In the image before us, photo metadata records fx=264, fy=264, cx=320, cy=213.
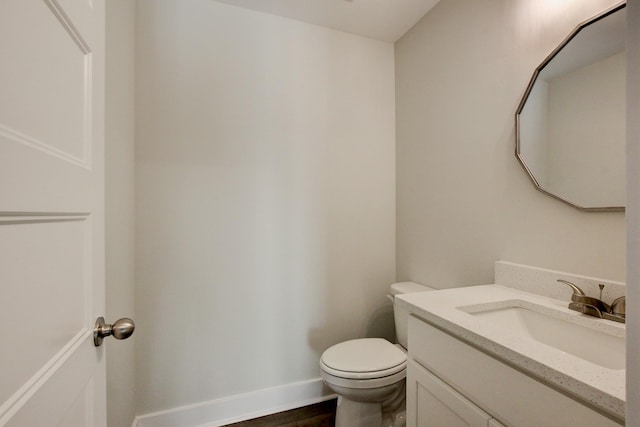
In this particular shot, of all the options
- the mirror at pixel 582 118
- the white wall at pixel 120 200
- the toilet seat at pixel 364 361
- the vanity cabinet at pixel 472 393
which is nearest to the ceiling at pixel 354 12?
the white wall at pixel 120 200

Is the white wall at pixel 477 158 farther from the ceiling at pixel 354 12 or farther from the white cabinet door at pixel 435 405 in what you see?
the white cabinet door at pixel 435 405

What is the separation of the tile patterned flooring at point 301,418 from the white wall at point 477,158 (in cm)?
102

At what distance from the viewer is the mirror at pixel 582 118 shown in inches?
34.0

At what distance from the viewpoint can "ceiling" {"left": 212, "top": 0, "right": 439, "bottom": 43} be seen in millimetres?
1604

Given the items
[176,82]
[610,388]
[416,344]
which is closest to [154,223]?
[176,82]

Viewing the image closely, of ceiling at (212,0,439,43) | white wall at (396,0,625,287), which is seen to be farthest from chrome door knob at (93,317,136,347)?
ceiling at (212,0,439,43)

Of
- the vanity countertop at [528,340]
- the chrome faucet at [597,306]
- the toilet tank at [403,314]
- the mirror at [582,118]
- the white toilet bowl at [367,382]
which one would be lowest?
the white toilet bowl at [367,382]

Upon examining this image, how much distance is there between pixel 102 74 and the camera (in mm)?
692

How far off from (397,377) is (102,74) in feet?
5.42

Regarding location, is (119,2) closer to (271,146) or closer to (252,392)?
(271,146)

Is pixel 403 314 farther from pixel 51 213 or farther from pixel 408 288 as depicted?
pixel 51 213

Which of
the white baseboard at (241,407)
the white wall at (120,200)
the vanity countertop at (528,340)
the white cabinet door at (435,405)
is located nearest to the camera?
the vanity countertop at (528,340)

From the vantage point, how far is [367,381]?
128cm

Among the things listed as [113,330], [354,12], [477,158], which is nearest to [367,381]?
[113,330]
